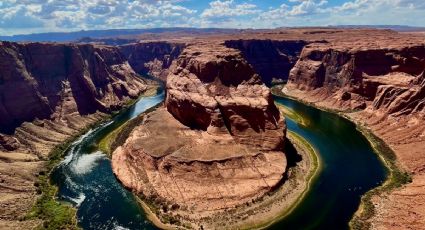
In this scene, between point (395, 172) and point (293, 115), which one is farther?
point (293, 115)

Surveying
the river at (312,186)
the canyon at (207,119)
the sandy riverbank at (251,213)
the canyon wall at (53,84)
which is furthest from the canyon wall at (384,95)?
the canyon wall at (53,84)

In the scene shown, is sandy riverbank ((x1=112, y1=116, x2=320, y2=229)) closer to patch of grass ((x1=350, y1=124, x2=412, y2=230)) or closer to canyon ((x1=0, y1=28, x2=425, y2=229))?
canyon ((x1=0, y1=28, x2=425, y2=229))

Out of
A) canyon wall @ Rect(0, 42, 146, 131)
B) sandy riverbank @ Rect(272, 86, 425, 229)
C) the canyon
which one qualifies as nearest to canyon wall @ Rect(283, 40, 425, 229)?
sandy riverbank @ Rect(272, 86, 425, 229)

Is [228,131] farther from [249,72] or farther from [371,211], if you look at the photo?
[371,211]

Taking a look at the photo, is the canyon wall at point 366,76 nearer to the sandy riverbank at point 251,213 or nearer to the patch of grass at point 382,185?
the patch of grass at point 382,185

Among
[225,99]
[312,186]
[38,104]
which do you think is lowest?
[312,186]

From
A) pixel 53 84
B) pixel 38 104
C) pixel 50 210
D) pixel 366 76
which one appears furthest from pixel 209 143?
pixel 366 76

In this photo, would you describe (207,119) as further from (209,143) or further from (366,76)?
(366,76)
